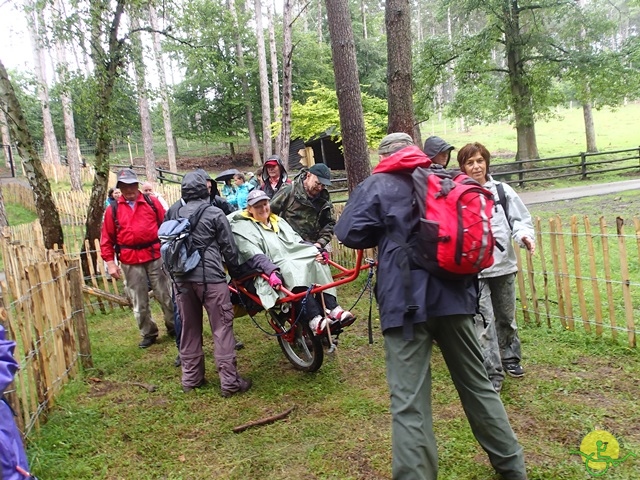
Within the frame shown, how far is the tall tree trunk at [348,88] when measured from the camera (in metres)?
6.71

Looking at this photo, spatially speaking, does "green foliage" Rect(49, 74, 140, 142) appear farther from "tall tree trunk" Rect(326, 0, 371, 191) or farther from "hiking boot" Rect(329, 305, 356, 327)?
"hiking boot" Rect(329, 305, 356, 327)

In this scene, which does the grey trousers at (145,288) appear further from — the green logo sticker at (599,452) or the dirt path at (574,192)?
the dirt path at (574,192)

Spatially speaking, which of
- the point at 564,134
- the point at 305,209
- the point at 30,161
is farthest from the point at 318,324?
the point at 564,134

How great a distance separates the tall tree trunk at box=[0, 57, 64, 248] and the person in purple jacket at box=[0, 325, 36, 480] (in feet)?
19.9

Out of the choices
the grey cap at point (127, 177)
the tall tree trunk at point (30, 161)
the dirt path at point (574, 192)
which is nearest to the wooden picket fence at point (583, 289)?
the grey cap at point (127, 177)

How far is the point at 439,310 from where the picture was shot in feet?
8.08

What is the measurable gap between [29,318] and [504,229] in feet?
12.0

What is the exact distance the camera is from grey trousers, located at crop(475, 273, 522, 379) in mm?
3770

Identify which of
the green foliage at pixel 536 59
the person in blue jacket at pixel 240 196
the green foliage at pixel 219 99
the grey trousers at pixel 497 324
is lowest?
the grey trousers at pixel 497 324

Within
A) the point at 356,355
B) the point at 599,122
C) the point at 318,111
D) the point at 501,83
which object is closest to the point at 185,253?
the point at 356,355

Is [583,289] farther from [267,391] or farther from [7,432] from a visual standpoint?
[7,432]

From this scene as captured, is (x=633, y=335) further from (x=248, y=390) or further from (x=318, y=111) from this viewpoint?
(x=318, y=111)

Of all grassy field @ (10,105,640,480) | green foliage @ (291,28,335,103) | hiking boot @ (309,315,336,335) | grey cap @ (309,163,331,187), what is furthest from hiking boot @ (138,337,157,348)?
green foliage @ (291,28,335,103)

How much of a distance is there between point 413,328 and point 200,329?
8.60 ft
